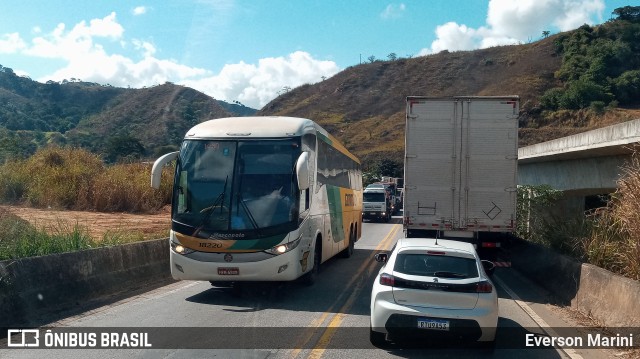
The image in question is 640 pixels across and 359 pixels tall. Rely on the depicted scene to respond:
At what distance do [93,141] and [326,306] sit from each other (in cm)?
5376

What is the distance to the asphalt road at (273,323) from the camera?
26.4ft

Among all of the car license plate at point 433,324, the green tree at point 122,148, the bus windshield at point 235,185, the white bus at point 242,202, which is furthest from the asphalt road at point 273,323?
the green tree at point 122,148

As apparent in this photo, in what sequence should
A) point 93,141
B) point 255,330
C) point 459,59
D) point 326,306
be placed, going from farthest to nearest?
1. point 459,59
2. point 93,141
3. point 326,306
4. point 255,330

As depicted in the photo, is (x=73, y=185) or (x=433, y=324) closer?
(x=433, y=324)

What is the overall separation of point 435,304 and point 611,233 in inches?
253

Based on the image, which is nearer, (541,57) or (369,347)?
(369,347)

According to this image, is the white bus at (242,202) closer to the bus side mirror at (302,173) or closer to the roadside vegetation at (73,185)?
the bus side mirror at (302,173)

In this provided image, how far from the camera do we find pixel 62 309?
10375 mm

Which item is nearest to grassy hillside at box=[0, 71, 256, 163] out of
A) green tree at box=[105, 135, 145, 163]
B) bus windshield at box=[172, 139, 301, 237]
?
green tree at box=[105, 135, 145, 163]

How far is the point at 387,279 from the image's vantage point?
824 centimetres


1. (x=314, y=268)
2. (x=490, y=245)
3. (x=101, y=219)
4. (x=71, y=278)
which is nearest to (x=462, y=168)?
(x=490, y=245)

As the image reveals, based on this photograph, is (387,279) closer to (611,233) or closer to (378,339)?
(378,339)

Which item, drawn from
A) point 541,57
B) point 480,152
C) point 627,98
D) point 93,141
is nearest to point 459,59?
point 541,57

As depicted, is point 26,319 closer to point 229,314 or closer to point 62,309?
point 62,309
